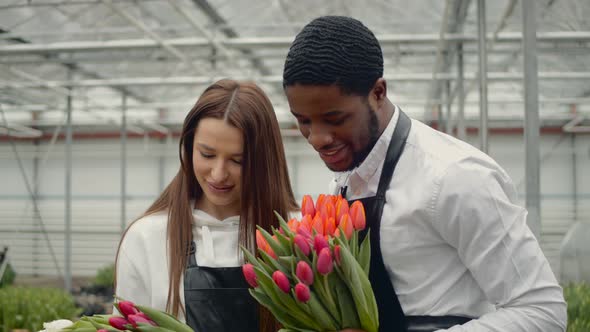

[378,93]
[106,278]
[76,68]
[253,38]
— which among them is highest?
[76,68]

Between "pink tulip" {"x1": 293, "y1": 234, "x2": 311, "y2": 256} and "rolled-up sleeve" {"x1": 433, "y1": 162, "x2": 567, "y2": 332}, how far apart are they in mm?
213

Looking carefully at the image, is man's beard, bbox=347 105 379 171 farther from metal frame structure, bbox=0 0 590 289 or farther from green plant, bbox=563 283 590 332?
metal frame structure, bbox=0 0 590 289

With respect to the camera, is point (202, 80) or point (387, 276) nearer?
point (387, 276)

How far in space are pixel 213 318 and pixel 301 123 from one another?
2.25ft

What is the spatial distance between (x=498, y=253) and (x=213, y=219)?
0.92 meters

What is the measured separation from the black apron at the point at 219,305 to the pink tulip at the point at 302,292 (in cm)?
68

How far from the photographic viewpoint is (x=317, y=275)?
1.00m

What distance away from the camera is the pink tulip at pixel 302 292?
0.95 meters

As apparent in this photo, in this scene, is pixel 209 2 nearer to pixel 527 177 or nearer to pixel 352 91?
pixel 527 177

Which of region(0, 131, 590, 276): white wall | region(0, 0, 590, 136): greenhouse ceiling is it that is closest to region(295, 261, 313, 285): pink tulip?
region(0, 0, 590, 136): greenhouse ceiling

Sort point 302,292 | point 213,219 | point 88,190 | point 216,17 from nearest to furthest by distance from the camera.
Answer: point 302,292, point 213,219, point 216,17, point 88,190

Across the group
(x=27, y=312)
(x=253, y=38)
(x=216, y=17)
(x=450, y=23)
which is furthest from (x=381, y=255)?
(x=216, y=17)

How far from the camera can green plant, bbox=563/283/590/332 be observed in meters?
2.85

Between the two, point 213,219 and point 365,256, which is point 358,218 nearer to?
point 365,256
